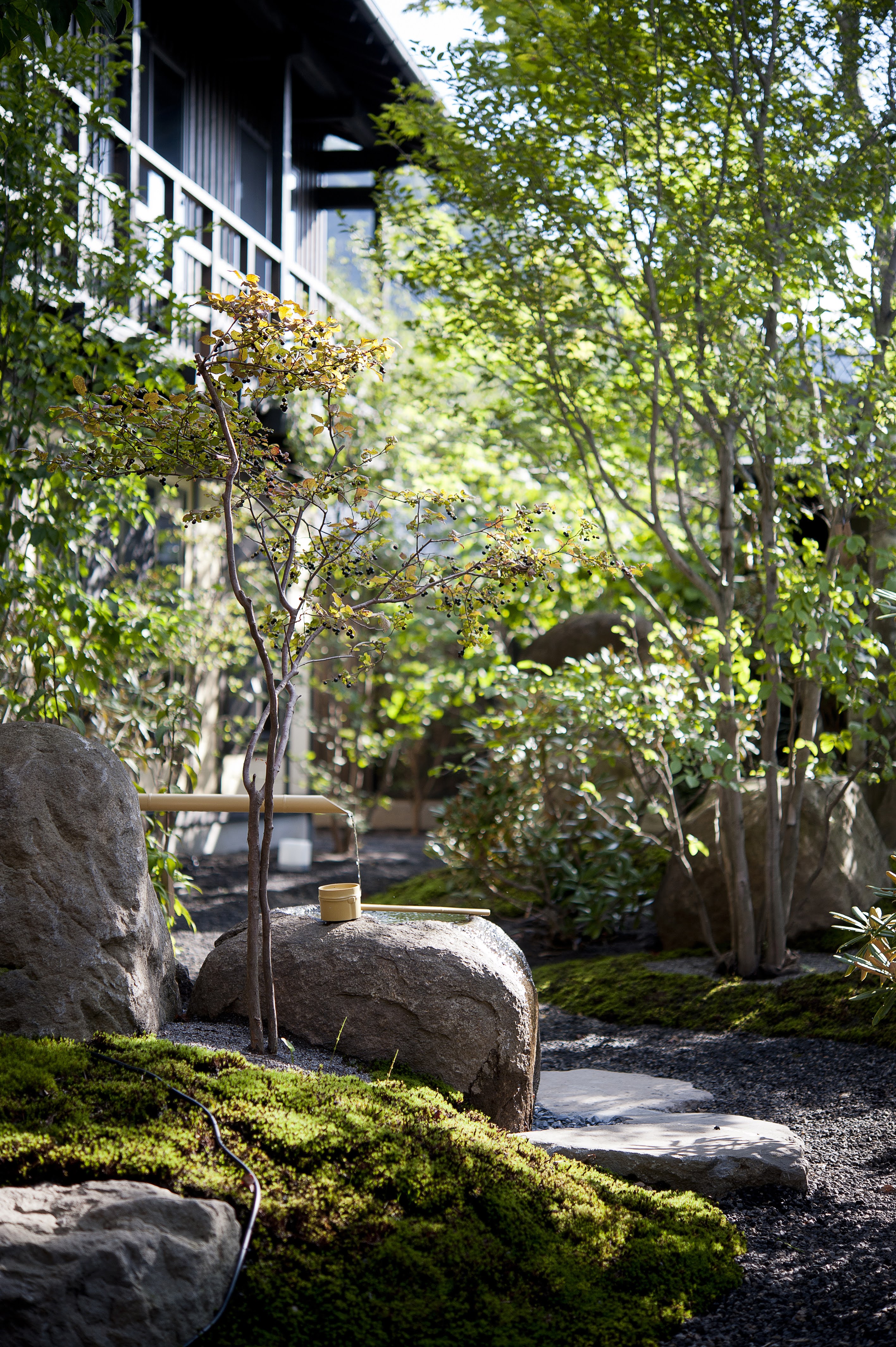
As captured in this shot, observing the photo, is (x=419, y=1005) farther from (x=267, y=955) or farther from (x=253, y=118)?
(x=253, y=118)

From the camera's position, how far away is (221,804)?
12.8ft

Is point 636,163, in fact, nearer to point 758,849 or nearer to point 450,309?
point 450,309

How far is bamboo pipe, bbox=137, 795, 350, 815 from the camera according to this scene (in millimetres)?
3809

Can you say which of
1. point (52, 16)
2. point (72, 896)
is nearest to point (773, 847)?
point (72, 896)

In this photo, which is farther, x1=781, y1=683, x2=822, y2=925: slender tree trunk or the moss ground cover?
the moss ground cover

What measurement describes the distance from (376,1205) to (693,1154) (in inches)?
45.8

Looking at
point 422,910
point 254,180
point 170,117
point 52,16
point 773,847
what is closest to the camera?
point 52,16

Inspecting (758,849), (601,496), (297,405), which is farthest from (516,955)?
(297,405)

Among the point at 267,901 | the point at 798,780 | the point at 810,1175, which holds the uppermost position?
the point at 798,780

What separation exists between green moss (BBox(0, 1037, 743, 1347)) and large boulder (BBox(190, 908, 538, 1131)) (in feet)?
0.80

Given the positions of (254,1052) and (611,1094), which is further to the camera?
(611,1094)

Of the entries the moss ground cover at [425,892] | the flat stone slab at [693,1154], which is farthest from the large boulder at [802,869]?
the flat stone slab at [693,1154]

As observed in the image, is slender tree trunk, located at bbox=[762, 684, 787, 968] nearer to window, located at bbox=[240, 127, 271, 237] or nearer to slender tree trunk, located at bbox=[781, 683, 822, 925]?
slender tree trunk, located at bbox=[781, 683, 822, 925]

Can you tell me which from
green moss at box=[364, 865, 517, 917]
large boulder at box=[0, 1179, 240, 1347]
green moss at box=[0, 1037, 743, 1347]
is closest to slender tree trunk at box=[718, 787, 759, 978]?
green moss at box=[364, 865, 517, 917]
